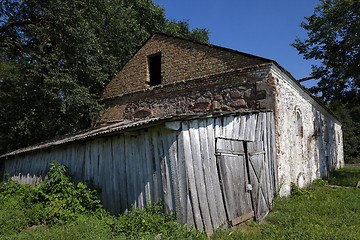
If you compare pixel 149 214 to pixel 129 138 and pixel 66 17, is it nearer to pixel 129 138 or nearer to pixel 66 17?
pixel 129 138

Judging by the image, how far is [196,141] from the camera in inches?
191

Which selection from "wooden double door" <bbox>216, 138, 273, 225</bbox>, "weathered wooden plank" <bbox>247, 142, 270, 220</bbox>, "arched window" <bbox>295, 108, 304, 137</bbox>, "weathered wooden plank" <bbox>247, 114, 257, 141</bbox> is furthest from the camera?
"arched window" <bbox>295, 108, 304, 137</bbox>

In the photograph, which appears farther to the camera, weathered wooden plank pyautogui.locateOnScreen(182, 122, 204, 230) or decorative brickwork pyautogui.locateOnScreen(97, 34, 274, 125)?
decorative brickwork pyautogui.locateOnScreen(97, 34, 274, 125)

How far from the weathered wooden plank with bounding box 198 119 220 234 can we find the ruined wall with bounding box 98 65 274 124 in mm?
1276

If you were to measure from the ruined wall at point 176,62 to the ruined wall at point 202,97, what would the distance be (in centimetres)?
29

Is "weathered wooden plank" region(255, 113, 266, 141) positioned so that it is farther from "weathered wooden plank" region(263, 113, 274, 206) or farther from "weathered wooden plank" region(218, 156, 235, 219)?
"weathered wooden plank" region(218, 156, 235, 219)

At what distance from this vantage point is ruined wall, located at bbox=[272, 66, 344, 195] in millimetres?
7223

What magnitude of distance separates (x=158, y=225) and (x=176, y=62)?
6.48 metres

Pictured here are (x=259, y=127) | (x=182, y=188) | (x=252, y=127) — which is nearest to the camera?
(x=182, y=188)

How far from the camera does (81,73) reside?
10875mm

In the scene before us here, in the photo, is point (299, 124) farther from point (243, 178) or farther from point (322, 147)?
point (243, 178)

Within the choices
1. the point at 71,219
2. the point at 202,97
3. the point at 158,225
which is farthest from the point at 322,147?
the point at 71,219

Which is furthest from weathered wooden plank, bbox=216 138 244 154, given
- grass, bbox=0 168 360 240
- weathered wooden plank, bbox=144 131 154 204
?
grass, bbox=0 168 360 240

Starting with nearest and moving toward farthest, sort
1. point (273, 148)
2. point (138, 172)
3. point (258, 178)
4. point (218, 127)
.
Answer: point (138, 172)
point (218, 127)
point (258, 178)
point (273, 148)
